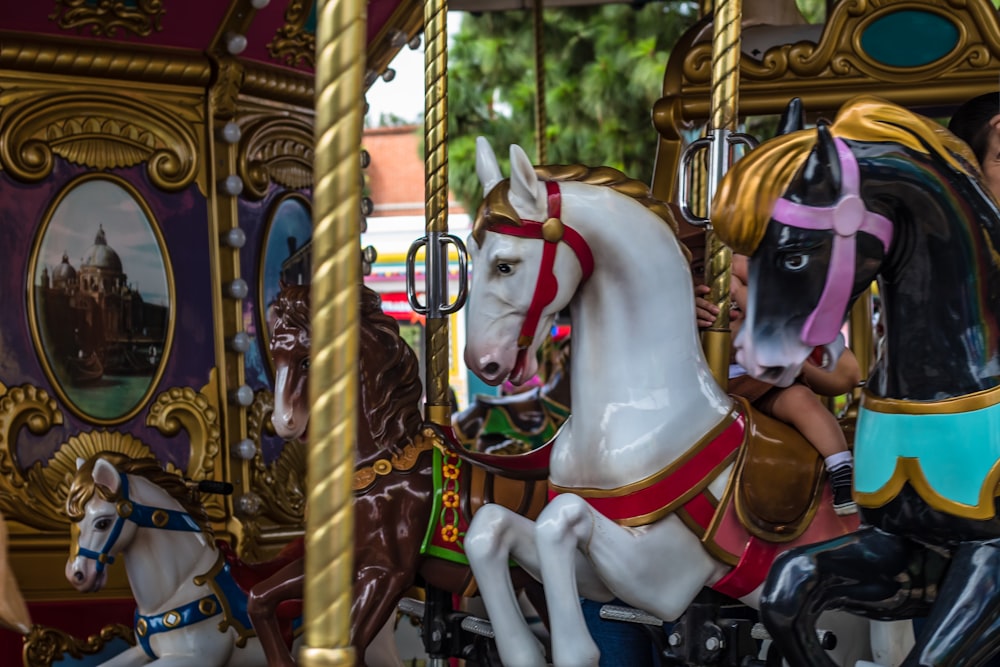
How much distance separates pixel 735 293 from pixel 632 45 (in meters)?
8.75

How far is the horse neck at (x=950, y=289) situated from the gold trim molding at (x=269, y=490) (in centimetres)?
265

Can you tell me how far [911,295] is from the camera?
188 cm

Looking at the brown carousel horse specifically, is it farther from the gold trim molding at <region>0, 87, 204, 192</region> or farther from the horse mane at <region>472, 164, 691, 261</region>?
the gold trim molding at <region>0, 87, 204, 192</region>

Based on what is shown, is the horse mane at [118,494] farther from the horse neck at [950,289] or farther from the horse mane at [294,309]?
the horse neck at [950,289]

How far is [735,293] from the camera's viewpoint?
304 centimetres

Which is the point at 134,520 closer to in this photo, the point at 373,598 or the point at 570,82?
the point at 373,598

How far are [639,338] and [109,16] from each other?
7.41ft

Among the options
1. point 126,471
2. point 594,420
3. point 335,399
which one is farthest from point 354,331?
point 126,471

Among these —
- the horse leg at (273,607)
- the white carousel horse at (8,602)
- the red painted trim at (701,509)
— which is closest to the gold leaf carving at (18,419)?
the white carousel horse at (8,602)

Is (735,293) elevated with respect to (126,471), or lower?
elevated

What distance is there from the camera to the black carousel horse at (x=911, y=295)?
1.83 meters

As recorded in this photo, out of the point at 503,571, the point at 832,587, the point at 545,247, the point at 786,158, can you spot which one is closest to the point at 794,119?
the point at 786,158

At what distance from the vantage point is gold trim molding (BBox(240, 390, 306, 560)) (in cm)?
407

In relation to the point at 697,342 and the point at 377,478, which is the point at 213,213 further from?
the point at 697,342
